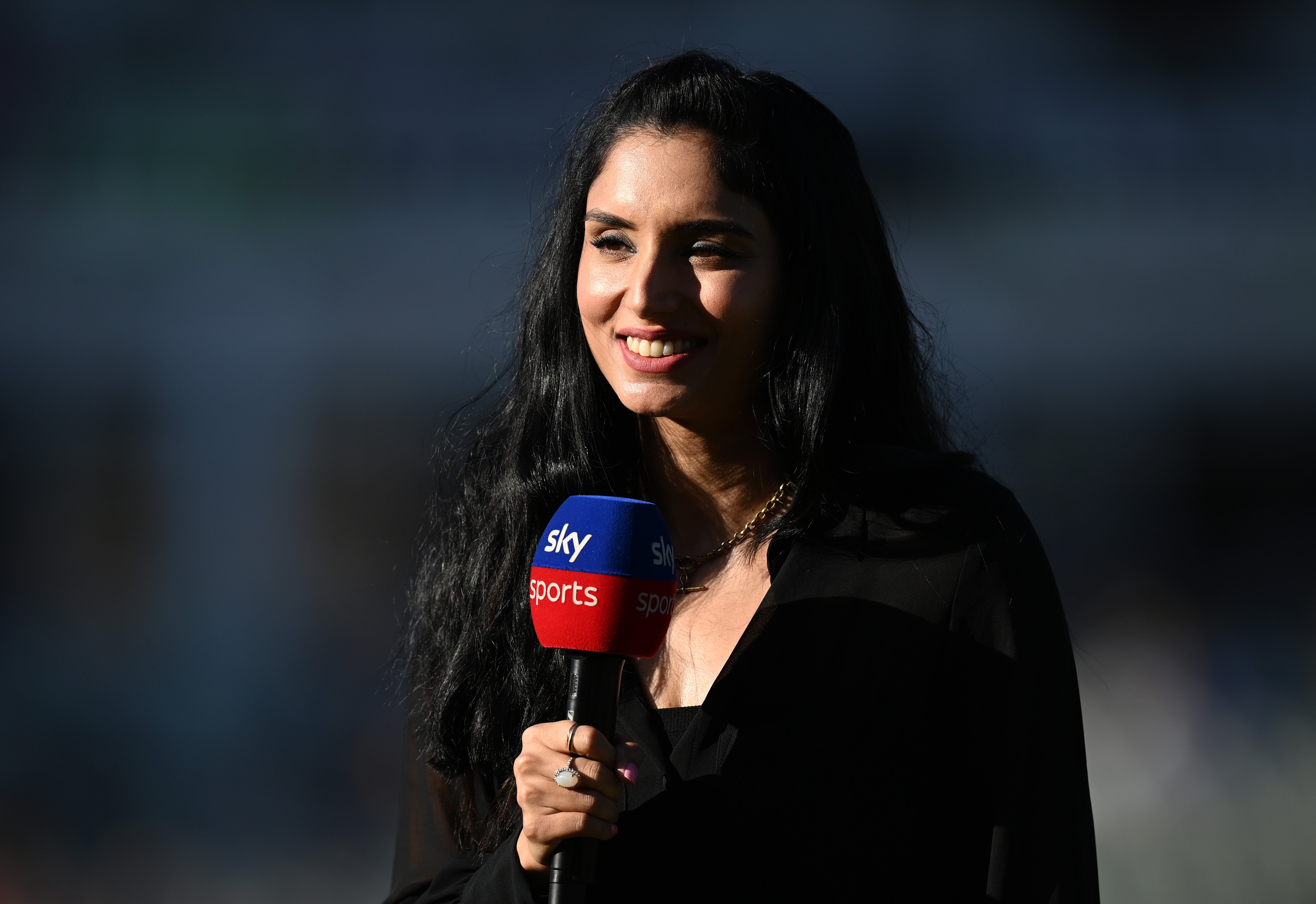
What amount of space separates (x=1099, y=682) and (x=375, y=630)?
306cm

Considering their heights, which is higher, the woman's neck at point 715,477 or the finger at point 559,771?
the woman's neck at point 715,477

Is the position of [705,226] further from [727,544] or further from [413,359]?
[413,359]

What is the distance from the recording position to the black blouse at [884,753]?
1.47 m

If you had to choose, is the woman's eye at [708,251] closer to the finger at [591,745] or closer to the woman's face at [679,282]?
the woman's face at [679,282]

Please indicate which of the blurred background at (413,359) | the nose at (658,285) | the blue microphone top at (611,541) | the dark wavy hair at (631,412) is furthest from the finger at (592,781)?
the blurred background at (413,359)

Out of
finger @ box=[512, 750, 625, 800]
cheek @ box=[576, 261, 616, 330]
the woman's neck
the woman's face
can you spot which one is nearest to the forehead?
the woman's face

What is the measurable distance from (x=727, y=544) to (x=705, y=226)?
511mm

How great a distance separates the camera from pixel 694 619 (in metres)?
1.81

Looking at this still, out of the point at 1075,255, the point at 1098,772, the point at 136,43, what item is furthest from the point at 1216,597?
the point at 136,43

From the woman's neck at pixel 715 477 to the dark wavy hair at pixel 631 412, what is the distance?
0.17ft

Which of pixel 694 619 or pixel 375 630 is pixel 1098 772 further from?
pixel 694 619

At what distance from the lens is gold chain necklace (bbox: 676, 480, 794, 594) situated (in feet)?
6.09

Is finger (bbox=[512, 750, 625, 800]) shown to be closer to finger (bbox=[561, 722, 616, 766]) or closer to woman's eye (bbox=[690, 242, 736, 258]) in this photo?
finger (bbox=[561, 722, 616, 766])

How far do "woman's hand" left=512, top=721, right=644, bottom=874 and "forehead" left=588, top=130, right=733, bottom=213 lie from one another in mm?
824
